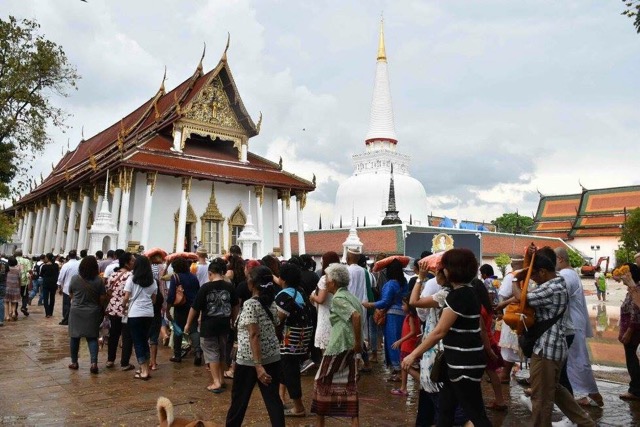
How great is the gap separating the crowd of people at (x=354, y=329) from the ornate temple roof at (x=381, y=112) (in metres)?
41.7

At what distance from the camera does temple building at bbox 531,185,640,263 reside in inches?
1901

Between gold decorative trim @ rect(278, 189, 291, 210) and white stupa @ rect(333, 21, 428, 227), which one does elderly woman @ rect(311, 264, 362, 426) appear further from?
white stupa @ rect(333, 21, 428, 227)

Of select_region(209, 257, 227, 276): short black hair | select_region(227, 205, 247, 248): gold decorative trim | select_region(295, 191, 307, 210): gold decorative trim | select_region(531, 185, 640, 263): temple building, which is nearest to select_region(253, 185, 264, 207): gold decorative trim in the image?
select_region(227, 205, 247, 248): gold decorative trim

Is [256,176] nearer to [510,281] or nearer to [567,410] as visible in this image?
[510,281]

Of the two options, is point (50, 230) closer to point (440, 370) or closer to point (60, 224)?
point (60, 224)

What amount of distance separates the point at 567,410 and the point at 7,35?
1832 cm

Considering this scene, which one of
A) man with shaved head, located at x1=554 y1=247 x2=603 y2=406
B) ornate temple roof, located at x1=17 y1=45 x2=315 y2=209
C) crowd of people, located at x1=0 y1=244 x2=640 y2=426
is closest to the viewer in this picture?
crowd of people, located at x1=0 y1=244 x2=640 y2=426

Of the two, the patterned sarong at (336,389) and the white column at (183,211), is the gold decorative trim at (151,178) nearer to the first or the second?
the white column at (183,211)

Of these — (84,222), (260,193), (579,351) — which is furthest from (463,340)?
(84,222)

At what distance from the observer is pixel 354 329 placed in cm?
443

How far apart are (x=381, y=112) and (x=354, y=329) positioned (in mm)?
46846

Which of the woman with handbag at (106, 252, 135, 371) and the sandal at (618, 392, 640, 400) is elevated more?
the woman with handbag at (106, 252, 135, 371)

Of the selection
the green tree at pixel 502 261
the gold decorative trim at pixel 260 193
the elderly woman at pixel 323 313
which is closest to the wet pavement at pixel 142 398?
the elderly woman at pixel 323 313

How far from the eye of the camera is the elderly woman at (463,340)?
342cm
